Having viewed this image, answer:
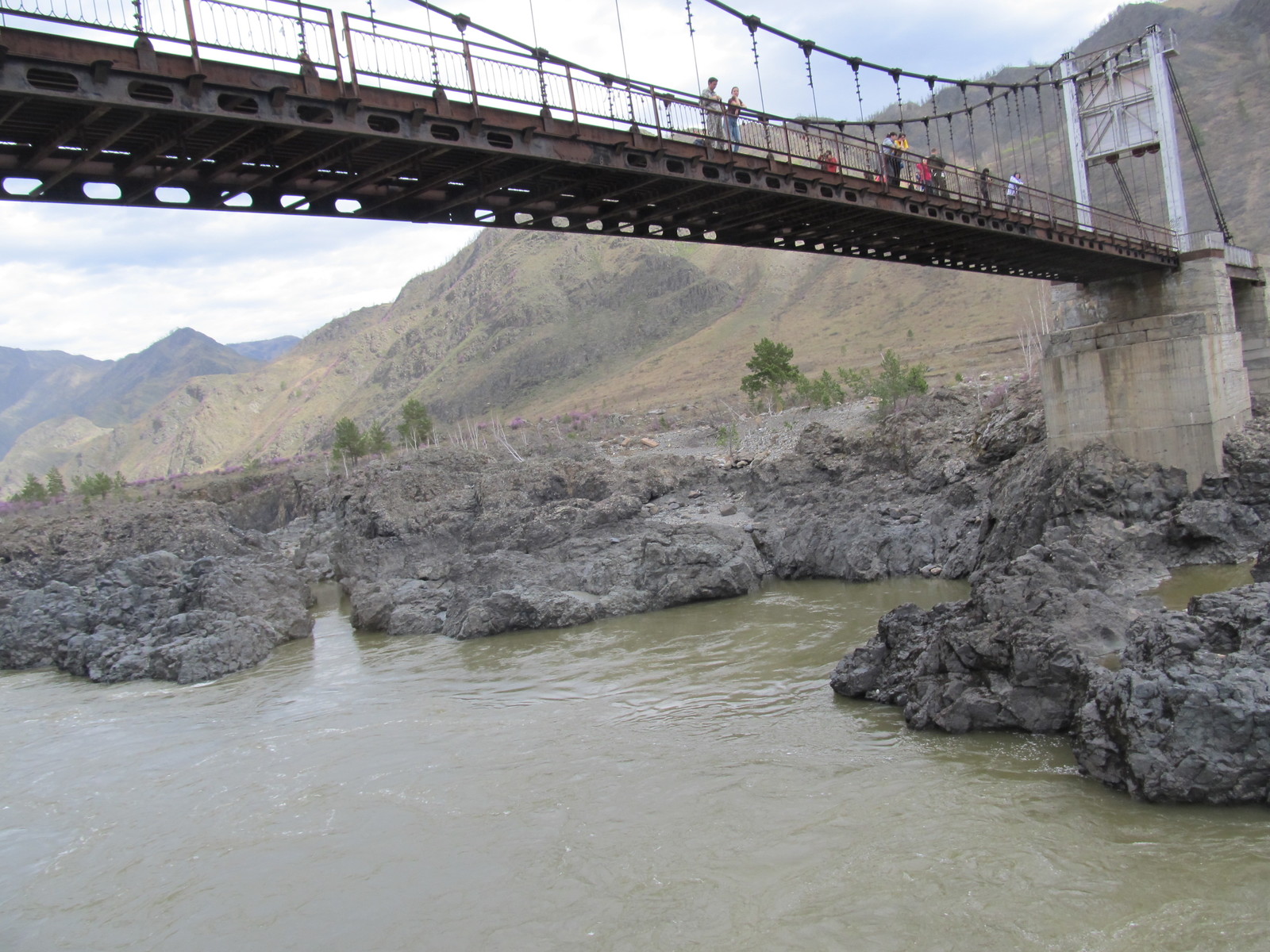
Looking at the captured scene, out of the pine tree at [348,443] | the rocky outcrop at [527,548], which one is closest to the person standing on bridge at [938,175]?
the rocky outcrop at [527,548]

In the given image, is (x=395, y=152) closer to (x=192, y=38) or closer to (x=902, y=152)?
(x=192, y=38)

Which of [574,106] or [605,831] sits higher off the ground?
[574,106]

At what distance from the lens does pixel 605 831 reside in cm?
895

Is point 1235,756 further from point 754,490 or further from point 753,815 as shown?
point 754,490

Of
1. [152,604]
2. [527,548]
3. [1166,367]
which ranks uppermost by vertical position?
[1166,367]

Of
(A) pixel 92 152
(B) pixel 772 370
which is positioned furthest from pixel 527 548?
(B) pixel 772 370

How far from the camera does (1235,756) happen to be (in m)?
7.56

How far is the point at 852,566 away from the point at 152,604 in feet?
53.3

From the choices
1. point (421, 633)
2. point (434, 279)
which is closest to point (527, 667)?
point (421, 633)

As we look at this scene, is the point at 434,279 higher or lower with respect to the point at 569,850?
higher

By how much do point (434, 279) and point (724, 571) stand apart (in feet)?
418

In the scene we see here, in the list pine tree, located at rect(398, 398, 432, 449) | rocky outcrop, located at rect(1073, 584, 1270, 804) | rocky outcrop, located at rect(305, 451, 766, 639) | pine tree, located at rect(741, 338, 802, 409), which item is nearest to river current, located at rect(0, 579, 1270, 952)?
rocky outcrop, located at rect(1073, 584, 1270, 804)

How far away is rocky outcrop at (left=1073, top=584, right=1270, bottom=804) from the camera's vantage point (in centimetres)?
755

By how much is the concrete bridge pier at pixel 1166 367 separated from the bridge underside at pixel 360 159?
24.6ft
